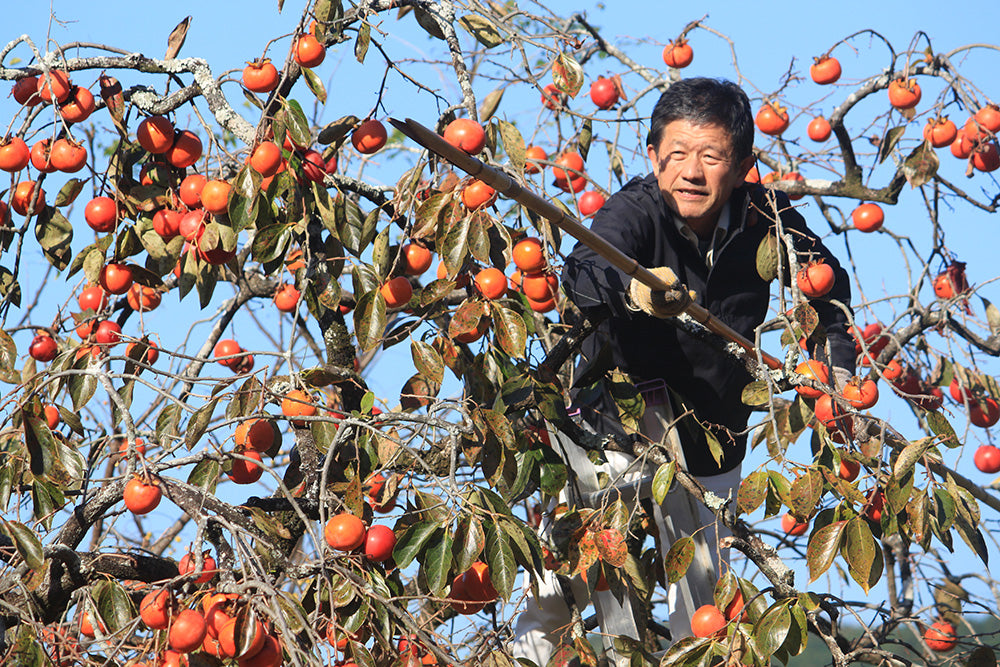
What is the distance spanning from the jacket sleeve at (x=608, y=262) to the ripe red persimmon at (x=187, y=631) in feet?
2.96

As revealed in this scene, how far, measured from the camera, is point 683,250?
2391 millimetres

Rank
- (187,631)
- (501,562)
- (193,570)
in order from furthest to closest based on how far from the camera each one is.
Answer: (501,562)
(193,570)
(187,631)

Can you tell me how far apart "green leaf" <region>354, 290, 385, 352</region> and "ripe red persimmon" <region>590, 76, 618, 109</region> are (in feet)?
4.13

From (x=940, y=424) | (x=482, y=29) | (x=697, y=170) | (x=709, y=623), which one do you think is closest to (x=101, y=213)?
(x=482, y=29)

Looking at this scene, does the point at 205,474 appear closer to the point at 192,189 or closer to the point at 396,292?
the point at 396,292

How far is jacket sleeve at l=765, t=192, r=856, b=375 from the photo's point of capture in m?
2.42

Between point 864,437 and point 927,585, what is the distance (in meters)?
0.79

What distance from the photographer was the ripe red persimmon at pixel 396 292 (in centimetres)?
204

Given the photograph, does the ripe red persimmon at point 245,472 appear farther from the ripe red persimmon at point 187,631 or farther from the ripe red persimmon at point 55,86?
the ripe red persimmon at point 55,86

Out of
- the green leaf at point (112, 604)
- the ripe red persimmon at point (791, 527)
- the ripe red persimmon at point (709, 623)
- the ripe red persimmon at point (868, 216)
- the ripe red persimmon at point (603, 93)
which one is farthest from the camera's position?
the ripe red persimmon at point (868, 216)

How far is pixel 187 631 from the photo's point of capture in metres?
1.54

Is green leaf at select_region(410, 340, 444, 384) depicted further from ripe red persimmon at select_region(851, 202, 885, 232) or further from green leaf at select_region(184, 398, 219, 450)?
ripe red persimmon at select_region(851, 202, 885, 232)

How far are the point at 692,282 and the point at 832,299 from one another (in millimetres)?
334

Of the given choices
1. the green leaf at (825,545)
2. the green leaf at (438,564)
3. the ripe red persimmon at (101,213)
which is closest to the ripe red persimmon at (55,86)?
the ripe red persimmon at (101,213)
